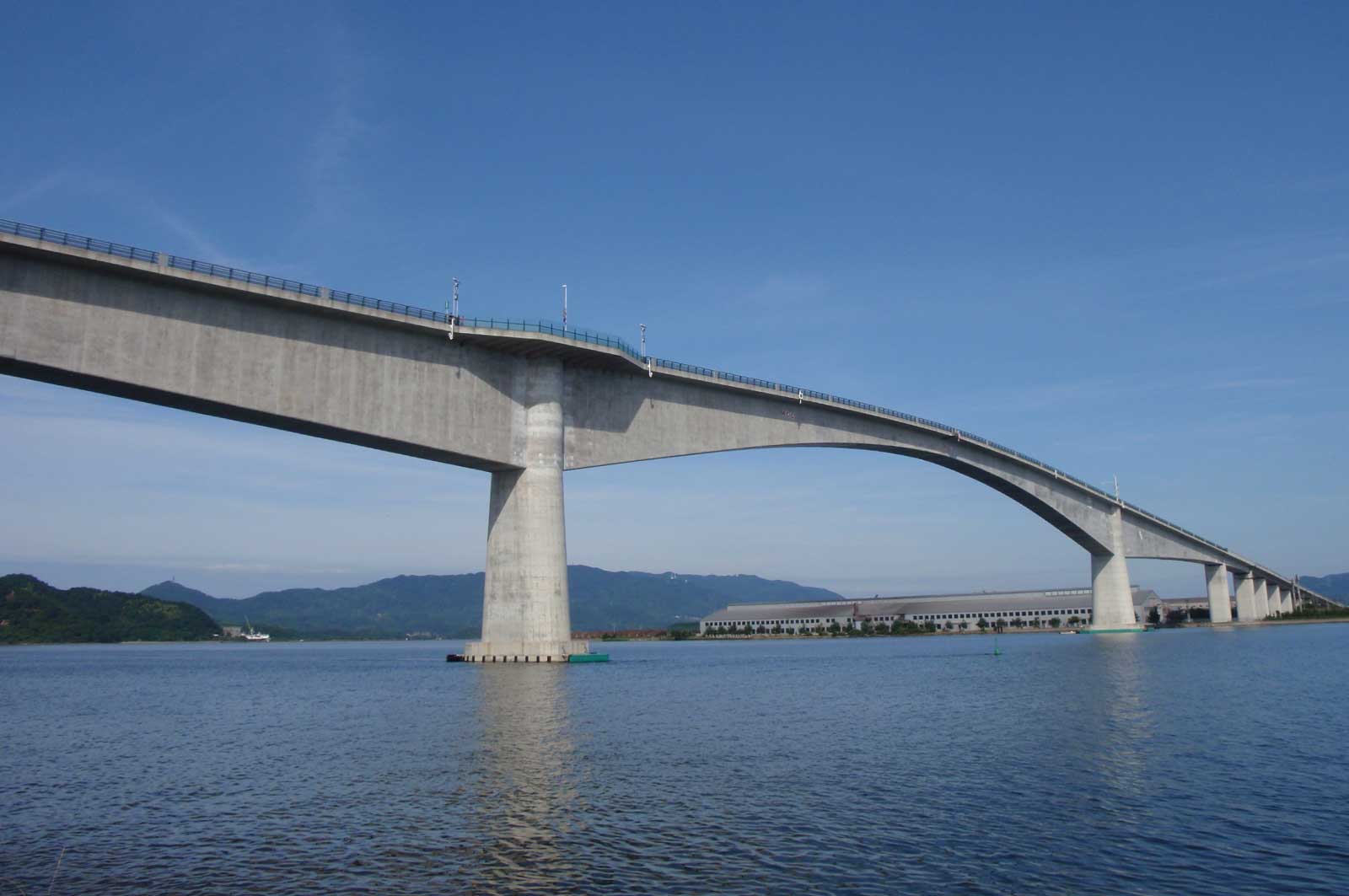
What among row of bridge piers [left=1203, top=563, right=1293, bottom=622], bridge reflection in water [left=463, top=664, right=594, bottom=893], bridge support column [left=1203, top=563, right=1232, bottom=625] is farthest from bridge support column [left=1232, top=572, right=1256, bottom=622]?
bridge reflection in water [left=463, top=664, right=594, bottom=893]

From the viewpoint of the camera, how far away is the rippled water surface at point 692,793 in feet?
51.6

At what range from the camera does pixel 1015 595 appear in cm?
19300

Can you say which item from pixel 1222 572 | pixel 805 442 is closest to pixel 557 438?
pixel 805 442

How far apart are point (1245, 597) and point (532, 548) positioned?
436 feet

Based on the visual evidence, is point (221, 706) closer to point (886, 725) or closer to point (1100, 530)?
point (886, 725)

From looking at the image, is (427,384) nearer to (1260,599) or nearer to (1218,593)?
(1218,593)

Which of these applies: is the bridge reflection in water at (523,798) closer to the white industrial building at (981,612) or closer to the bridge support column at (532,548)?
the bridge support column at (532,548)

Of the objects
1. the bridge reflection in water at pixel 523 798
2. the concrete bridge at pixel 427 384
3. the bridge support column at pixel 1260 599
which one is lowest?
the bridge reflection in water at pixel 523 798

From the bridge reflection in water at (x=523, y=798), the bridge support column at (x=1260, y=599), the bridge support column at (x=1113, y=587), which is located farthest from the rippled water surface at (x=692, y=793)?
the bridge support column at (x=1260, y=599)

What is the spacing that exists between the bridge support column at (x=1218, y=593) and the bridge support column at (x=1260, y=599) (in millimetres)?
9502

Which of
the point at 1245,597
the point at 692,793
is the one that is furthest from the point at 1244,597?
the point at 692,793

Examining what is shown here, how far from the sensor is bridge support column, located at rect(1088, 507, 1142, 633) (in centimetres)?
12169

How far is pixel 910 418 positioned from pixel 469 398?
44.8 m

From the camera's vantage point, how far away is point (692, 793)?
21750mm
